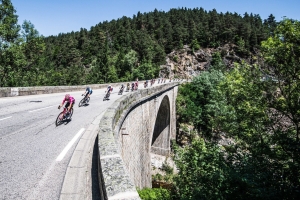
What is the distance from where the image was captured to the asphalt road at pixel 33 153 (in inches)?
138

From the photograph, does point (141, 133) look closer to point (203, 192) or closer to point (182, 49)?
point (203, 192)

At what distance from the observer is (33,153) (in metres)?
5.04

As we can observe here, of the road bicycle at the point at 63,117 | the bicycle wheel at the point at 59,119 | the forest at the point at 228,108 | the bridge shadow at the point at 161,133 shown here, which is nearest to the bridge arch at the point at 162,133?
the bridge shadow at the point at 161,133

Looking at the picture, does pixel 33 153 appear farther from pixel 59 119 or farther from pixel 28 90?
pixel 28 90

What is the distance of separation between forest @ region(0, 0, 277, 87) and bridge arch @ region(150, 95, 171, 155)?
2350 centimetres

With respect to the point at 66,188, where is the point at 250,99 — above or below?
above

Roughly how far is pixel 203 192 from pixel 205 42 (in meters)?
91.1

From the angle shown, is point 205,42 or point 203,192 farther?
point 205,42

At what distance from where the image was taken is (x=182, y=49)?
88.2m

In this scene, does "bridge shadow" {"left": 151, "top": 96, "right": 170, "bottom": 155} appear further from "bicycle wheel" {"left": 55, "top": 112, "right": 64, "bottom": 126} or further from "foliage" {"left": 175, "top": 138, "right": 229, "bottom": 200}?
"bicycle wheel" {"left": 55, "top": 112, "right": 64, "bottom": 126}

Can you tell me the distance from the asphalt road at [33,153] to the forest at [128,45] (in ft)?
104

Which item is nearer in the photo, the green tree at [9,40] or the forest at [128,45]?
the green tree at [9,40]

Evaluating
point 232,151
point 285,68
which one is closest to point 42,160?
point 232,151

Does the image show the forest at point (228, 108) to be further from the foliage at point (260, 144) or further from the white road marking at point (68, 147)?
the white road marking at point (68, 147)
